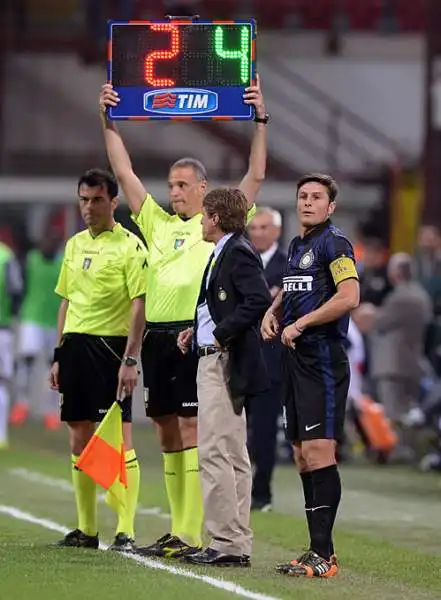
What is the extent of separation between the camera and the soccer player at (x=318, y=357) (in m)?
10.5

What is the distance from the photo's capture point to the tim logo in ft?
36.9

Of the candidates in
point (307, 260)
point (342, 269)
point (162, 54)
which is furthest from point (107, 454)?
point (162, 54)

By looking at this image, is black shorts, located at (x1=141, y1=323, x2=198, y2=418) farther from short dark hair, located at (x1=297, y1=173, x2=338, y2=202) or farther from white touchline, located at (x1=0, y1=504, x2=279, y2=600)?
short dark hair, located at (x1=297, y1=173, x2=338, y2=202)

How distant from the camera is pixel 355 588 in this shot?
1013cm

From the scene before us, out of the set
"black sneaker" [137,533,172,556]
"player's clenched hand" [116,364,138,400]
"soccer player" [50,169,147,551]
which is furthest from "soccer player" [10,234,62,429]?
"black sneaker" [137,533,172,556]

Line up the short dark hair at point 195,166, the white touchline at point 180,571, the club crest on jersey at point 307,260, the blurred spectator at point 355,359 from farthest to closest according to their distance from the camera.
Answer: the blurred spectator at point 355,359 → the short dark hair at point 195,166 → the club crest on jersey at point 307,260 → the white touchline at point 180,571

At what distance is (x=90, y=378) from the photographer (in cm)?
1178

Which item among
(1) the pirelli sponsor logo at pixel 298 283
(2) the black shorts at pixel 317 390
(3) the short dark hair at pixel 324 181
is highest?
(3) the short dark hair at pixel 324 181

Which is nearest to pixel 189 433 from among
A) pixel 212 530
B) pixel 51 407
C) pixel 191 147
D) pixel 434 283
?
pixel 212 530

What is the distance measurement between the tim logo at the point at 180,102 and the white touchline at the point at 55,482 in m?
3.86

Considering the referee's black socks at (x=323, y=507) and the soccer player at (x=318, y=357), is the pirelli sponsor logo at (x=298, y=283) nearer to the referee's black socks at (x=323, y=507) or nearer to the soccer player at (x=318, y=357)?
the soccer player at (x=318, y=357)

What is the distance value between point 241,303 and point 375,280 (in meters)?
12.7

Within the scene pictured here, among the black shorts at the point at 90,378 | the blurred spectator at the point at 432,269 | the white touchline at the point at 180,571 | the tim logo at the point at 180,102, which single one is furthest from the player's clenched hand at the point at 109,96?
the blurred spectator at the point at 432,269

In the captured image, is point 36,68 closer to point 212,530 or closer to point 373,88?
point 373,88
